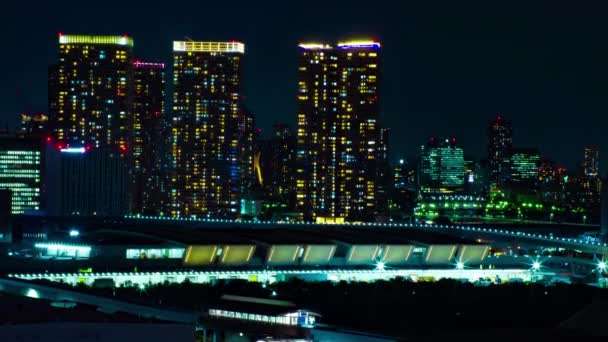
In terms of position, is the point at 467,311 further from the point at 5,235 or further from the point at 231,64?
the point at 231,64

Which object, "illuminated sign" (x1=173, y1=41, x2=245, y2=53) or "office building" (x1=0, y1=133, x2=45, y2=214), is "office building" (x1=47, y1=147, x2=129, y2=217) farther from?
"illuminated sign" (x1=173, y1=41, x2=245, y2=53)

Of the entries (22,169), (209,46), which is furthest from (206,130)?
(22,169)

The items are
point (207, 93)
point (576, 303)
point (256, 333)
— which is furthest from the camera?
point (207, 93)

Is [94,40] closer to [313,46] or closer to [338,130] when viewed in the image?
[313,46]

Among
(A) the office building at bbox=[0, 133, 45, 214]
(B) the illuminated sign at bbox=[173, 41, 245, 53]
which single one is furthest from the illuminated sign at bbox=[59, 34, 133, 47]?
(A) the office building at bbox=[0, 133, 45, 214]

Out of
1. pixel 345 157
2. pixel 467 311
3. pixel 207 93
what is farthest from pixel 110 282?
pixel 207 93

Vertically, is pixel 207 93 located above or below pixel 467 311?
above
